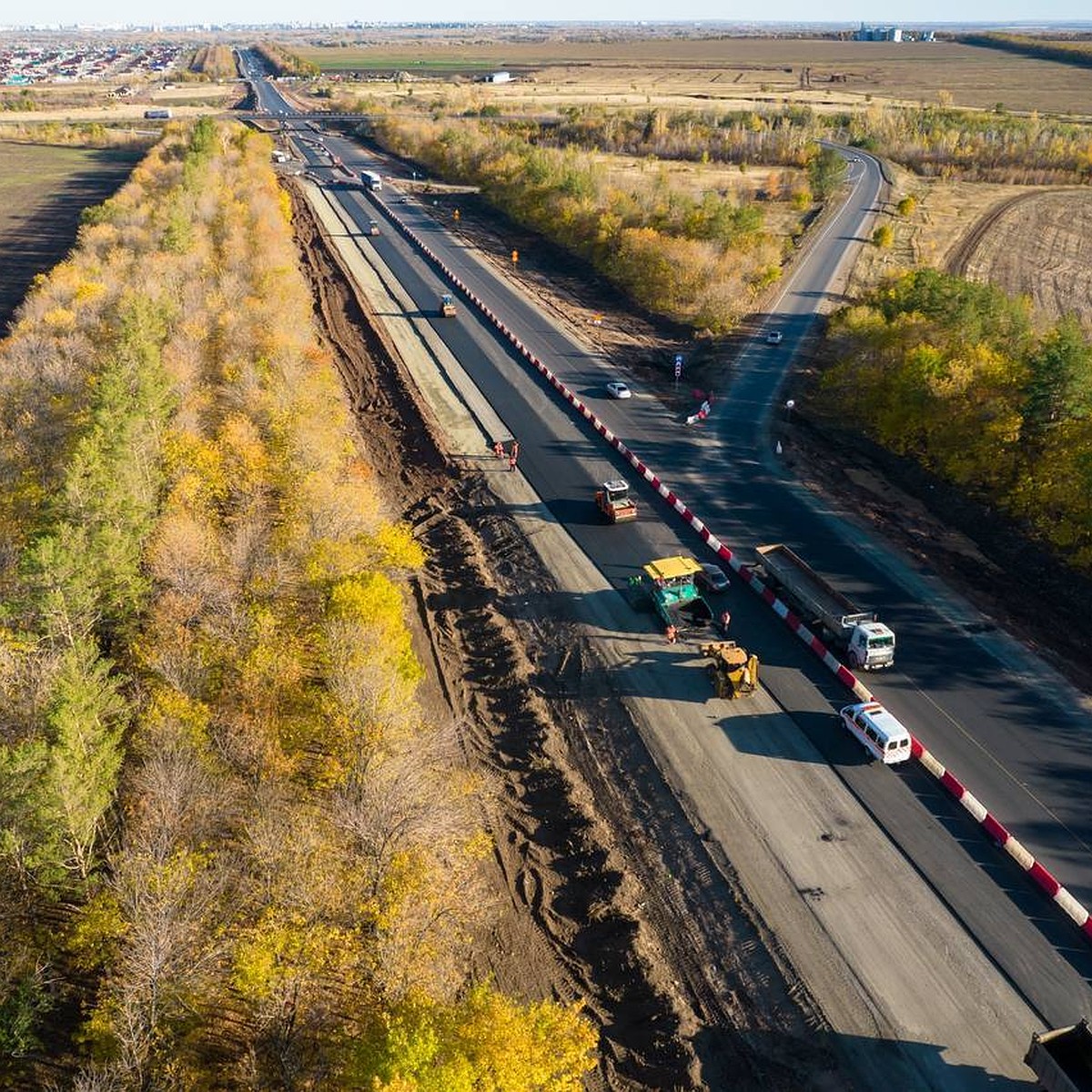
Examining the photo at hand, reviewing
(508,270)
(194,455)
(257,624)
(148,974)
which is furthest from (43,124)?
(148,974)

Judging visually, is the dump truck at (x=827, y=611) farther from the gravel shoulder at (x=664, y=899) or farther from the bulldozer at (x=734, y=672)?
the gravel shoulder at (x=664, y=899)

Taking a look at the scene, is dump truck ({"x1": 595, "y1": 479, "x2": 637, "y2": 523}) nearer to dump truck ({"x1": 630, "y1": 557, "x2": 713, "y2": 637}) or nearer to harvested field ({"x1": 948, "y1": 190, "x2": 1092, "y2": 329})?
dump truck ({"x1": 630, "y1": 557, "x2": 713, "y2": 637})

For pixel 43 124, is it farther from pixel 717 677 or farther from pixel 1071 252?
pixel 717 677

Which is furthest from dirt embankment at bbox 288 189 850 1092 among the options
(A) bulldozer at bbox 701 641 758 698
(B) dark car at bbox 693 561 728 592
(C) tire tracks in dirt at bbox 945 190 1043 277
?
(C) tire tracks in dirt at bbox 945 190 1043 277

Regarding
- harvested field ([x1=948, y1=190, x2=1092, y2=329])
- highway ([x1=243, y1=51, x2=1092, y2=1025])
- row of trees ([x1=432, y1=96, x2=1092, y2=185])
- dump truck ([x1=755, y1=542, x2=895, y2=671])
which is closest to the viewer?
highway ([x1=243, y1=51, x2=1092, y2=1025])

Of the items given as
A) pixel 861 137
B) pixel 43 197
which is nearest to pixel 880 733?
pixel 43 197

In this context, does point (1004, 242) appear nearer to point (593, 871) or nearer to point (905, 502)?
point (905, 502)

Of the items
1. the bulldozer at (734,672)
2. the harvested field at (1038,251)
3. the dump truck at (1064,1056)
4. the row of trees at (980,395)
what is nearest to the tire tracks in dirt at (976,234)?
the harvested field at (1038,251)
